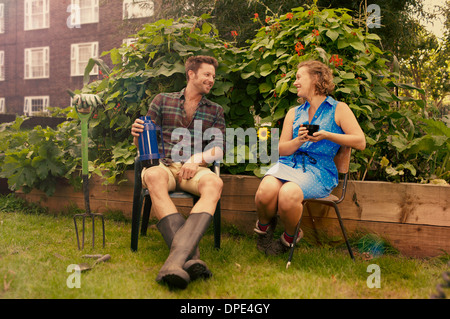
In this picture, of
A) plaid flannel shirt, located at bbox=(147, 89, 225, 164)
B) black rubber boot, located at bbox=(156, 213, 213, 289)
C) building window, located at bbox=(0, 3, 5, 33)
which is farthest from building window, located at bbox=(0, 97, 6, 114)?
black rubber boot, located at bbox=(156, 213, 213, 289)

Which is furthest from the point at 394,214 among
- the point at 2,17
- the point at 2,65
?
the point at 2,17

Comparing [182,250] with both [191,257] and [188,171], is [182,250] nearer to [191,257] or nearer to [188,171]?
[191,257]

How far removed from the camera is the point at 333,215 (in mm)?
2836

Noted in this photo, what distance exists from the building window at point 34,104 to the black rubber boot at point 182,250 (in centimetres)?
1991

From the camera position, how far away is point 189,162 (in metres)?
2.52

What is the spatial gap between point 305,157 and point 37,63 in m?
21.2

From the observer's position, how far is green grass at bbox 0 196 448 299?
188 centimetres

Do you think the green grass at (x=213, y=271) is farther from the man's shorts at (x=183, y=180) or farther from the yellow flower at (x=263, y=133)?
the yellow flower at (x=263, y=133)

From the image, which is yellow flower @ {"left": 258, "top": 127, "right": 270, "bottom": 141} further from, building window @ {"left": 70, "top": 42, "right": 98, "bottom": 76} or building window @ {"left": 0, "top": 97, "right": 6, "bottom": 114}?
building window @ {"left": 0, "top": 97, "right": 6, "bottom": 114}

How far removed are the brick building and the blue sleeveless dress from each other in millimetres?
16421

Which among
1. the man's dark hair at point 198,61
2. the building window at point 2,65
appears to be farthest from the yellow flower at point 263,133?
the building window at point 2,65

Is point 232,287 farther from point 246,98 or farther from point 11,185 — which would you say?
point 11,185
